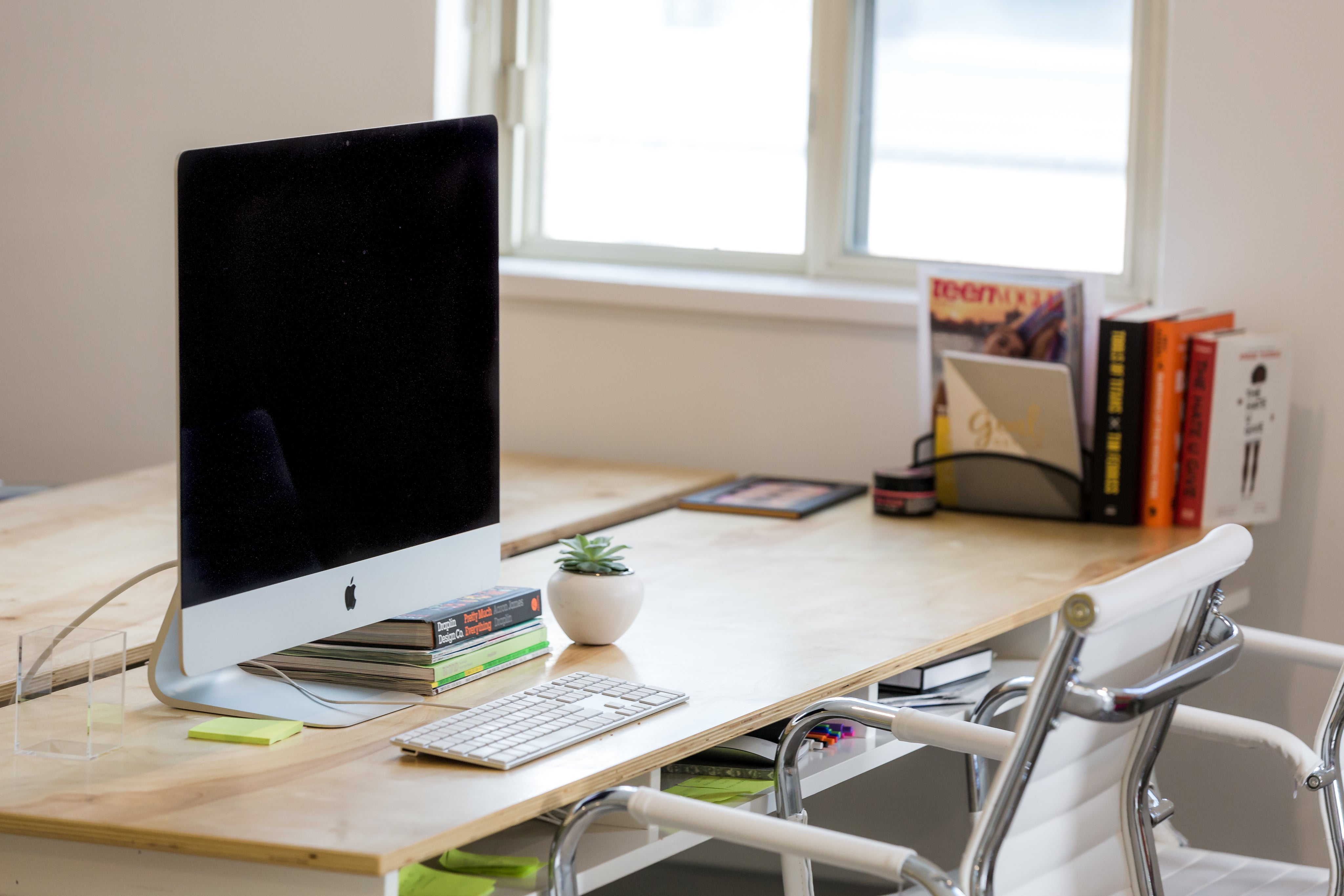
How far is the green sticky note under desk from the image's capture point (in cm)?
141

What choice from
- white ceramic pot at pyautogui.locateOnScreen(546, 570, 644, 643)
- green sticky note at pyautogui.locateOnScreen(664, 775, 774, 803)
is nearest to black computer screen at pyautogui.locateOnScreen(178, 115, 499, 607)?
white ceramic pot at pyautogui.locateOnScreen(546, 570, 644, 643)

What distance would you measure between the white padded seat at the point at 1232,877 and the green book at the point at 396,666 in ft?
2.47

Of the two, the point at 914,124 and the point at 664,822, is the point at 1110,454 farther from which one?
the point at 664,822

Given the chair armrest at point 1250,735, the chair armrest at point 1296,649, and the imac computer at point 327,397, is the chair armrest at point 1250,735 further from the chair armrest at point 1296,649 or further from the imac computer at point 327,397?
the imac computer at point 327,397

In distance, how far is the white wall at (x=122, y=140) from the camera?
3.04 m

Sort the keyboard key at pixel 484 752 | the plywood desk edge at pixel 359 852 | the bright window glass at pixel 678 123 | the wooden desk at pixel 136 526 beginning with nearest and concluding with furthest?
the plywood desk edge at pixel 359 852, the keyboard key at pixel 484 752, the wooden desk at pixel 136 526, the bright window glass at pixel 678 123

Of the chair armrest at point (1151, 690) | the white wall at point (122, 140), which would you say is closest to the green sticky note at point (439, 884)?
the chair armrest at point (1151, 690)

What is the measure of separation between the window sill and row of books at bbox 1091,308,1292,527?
1.48 feet

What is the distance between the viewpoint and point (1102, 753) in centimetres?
138

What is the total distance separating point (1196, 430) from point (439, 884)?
142cm

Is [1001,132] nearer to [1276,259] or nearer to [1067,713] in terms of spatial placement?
[1276,259]

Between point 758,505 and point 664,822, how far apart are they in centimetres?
122

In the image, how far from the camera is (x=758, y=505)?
250 cm

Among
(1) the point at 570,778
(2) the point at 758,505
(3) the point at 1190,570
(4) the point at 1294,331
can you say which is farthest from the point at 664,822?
(4) the point at 1294,331
